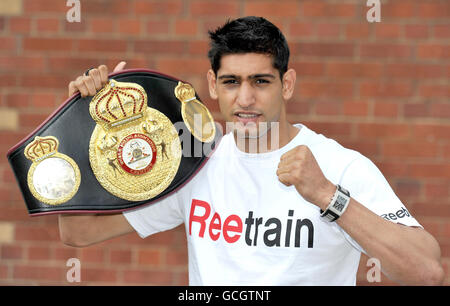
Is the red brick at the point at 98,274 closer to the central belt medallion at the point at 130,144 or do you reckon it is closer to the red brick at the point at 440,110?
the central belt medallion at the point at 130,144

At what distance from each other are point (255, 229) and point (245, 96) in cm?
50

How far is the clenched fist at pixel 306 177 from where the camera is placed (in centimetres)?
189

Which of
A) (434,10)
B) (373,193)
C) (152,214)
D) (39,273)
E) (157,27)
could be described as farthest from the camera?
(39,273)

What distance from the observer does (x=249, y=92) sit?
2115mm

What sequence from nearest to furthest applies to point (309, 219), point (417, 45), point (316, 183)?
point (316, 183) → point (309, 219) → point (417, 45)

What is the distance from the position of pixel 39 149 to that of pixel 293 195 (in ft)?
3.24

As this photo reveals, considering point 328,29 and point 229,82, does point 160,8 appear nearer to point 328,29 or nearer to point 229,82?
point 328,29

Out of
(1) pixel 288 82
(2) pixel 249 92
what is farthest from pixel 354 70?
(2) pixel 249 92

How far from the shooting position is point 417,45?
3043 millimetres

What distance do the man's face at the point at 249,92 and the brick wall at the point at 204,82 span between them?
3.01 ft

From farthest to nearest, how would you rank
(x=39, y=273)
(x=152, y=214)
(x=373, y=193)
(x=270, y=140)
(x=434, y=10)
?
(x=39, y=273), (x=434, y=10), (x=152, y=214), (x=270, y=140), (x=373, y=193)

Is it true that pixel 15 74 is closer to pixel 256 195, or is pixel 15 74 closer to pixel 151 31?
pixel 151 31

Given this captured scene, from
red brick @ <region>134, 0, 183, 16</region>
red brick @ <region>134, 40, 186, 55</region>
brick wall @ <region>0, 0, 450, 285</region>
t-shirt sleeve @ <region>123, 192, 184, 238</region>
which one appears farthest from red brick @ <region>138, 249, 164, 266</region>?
red brick @ <region>134, 0, 183, 16</region>

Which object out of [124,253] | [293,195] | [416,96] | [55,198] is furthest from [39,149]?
[416,96]
